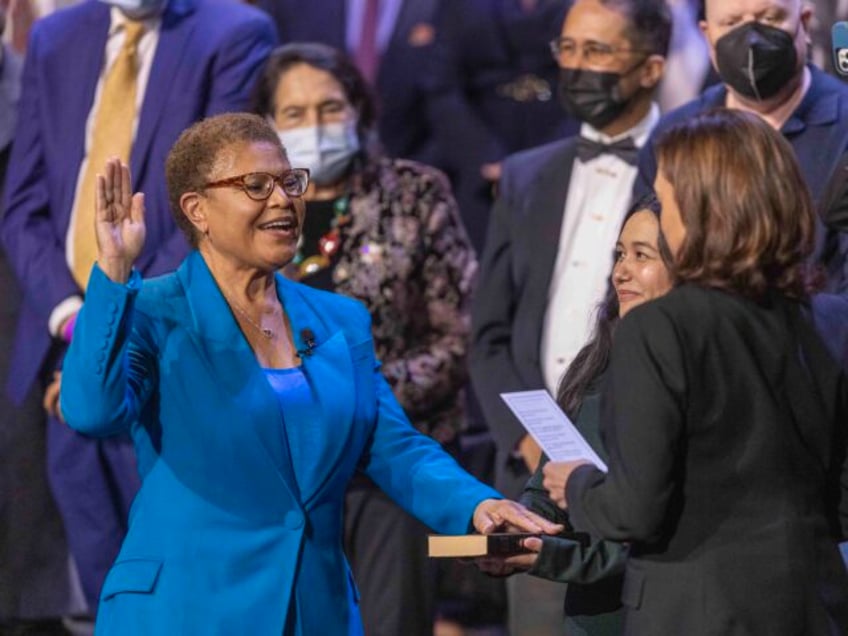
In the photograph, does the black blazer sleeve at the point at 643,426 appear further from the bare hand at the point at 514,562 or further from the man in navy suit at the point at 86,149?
the man in navy suit at the point at 86,149

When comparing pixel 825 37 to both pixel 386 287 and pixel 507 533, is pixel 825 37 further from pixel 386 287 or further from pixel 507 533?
pixel 507 533

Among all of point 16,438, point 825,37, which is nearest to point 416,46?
point 825,37

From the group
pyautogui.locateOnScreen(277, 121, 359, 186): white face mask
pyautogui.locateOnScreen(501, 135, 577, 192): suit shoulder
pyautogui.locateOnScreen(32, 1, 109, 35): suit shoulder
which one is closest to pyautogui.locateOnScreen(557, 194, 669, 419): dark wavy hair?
pyautogui.locateOnScreen(501, 135, 577, 192): suit shoulder

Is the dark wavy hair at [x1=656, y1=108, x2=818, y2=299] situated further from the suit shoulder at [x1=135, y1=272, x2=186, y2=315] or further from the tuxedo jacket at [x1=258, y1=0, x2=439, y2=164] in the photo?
the tuxedo jacket at [x1=258, y1=0, x2=439, y2=164]

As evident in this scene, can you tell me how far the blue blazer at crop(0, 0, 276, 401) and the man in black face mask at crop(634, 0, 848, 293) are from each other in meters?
1.50

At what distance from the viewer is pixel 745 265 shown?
3174 millimetres

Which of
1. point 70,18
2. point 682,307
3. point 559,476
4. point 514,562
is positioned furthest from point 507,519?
point 70,18

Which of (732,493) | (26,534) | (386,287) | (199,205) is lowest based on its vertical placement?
(26,534)

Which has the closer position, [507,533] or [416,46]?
[507,533]

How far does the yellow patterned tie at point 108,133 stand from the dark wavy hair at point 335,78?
42 cm

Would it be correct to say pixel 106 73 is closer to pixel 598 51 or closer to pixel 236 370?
pixel 598 51

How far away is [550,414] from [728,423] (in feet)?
1.26

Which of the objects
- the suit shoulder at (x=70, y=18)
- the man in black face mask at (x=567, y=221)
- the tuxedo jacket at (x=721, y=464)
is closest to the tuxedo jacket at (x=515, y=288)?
the man in black face mask at (x=567, y=221)

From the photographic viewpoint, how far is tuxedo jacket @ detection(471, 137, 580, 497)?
549 cm
